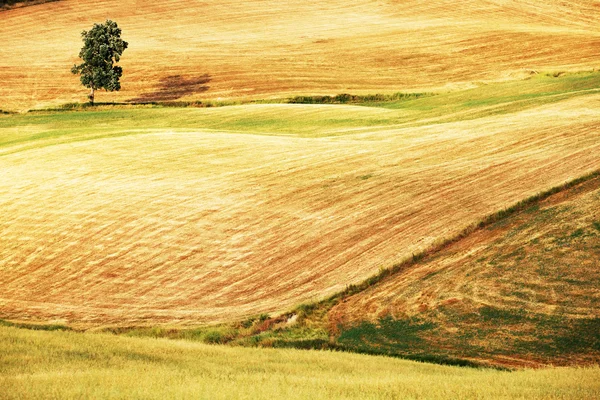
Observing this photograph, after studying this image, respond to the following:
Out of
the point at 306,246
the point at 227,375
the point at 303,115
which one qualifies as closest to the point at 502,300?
the point at 306,246

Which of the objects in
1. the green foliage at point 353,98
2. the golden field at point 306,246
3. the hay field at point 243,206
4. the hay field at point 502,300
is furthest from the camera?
the green foliage at point 353,98

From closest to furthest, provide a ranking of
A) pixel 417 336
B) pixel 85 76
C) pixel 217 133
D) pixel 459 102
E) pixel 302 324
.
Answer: pixel 417 336, pixel 302 324, pixel 217 133, pixel 459 102, pixel 85 76

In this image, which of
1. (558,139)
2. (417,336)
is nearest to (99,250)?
(417,336)

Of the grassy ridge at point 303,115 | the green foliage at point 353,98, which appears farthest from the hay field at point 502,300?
the green foliage at point 353,98

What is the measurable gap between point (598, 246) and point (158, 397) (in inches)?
442

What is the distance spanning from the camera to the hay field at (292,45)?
50031mm

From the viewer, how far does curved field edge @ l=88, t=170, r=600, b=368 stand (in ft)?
47.2

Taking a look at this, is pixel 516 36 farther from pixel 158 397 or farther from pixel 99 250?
pixel 158 397

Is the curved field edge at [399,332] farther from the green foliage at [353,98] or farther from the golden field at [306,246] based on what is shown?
the green foliage at [353,98]

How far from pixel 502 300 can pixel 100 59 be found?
37312mm

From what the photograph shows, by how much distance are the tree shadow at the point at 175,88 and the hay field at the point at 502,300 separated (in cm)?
3283

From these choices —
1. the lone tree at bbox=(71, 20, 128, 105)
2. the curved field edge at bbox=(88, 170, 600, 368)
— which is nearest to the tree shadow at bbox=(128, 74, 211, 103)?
the lone tree at bbox=(71, 20, 128, 105)

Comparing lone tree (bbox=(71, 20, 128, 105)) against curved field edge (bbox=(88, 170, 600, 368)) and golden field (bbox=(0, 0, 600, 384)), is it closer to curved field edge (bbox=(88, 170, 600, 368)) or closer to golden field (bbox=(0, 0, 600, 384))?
golden field (bbox=(0, 0, 600, 384))

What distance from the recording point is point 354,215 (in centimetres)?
2144
